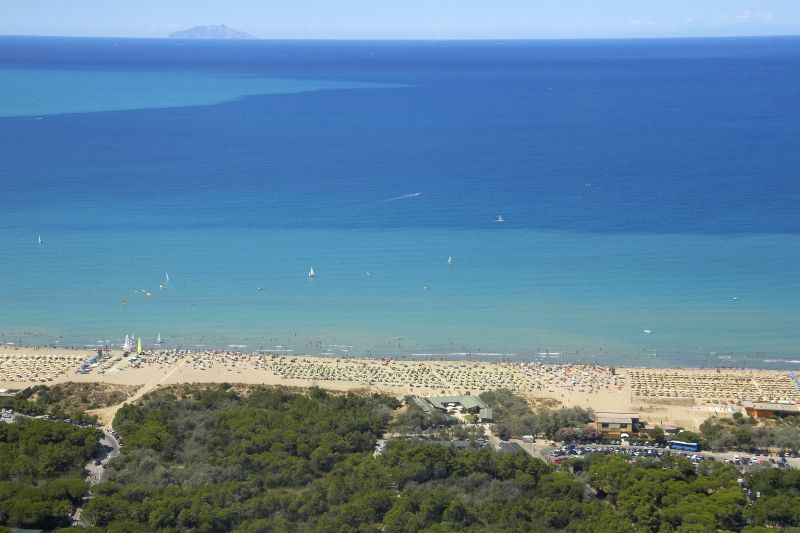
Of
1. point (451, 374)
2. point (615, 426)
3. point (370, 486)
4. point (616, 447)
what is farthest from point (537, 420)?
point (370, 486)

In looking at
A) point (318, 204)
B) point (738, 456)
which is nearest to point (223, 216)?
point (318, 204)

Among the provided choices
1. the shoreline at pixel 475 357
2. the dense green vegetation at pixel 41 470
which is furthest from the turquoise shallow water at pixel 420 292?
the dense green vegetation at pixel 41 470

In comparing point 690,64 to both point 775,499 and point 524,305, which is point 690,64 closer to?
point 524,305

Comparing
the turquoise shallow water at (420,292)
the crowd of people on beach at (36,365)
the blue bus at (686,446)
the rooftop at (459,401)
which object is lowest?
the blue bus at (686,446)

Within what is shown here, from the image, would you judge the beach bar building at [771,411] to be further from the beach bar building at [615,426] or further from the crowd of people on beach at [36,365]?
the crowd of people on beach at [36,365]

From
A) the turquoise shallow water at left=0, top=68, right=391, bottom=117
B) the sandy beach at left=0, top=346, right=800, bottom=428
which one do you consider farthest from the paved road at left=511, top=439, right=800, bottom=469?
the turquoise shallow water at left=0, top=68, right=391, bottom=117

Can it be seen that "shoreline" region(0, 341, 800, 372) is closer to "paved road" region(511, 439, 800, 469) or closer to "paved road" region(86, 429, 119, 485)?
"paved road" region(511, 439, 800, 469)
